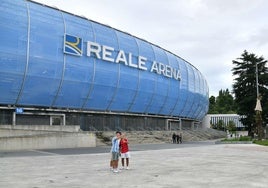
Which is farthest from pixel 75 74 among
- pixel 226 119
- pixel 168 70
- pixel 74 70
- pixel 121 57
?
pixel 226 119

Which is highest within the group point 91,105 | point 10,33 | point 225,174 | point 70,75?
point 10,33

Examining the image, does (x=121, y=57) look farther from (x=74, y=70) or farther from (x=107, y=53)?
(x=74, y=70)

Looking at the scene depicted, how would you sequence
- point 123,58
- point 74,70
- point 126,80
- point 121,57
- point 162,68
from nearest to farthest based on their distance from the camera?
point 74,70, point 121,57, point 123,58, point 126,80, point 162,68

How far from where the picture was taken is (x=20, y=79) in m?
41.7

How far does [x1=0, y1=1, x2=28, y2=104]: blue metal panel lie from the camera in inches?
1580

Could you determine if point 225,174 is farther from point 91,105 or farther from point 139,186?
point 91,105

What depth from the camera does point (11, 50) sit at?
40531 mm

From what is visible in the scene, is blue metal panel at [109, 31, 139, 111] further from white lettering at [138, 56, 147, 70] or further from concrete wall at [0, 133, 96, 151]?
concrete wall at [0, 133, 96, 151]

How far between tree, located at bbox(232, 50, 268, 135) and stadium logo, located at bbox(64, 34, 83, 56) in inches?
1225

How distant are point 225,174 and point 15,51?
105 ft

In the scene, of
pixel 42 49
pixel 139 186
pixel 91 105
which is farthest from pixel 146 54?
pixel 139 186

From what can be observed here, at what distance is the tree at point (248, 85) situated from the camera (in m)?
65.4

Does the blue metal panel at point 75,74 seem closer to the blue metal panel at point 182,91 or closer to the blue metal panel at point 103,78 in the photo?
the blue metal panel at point 103,78

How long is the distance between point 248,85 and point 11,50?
41.9 m
